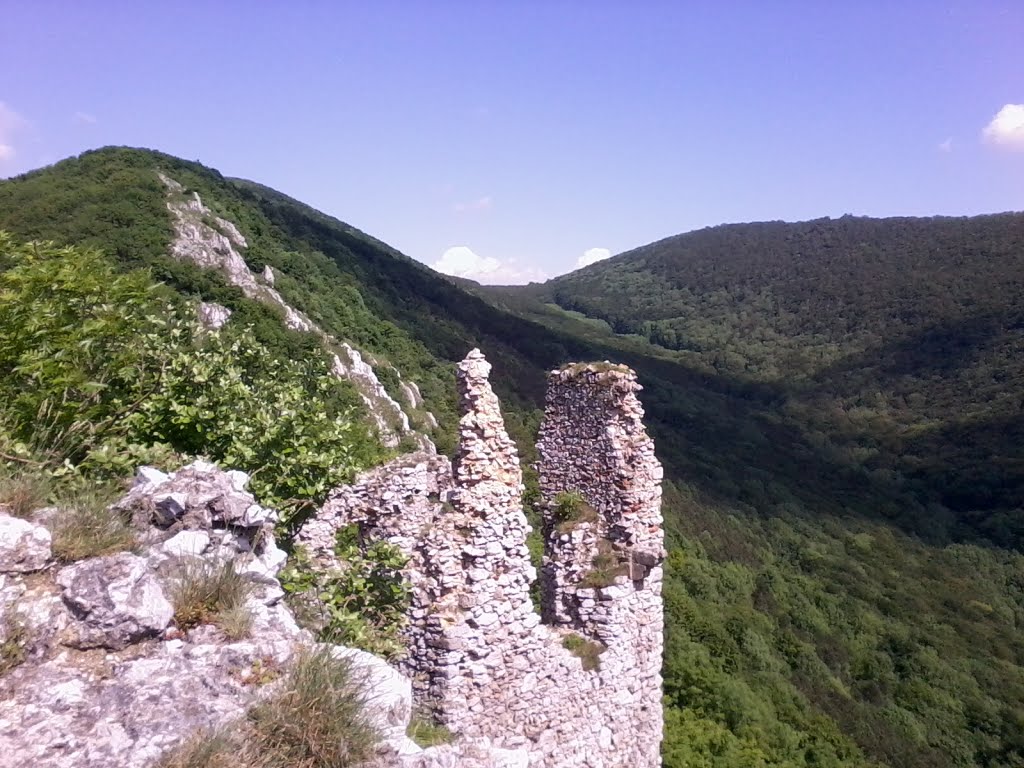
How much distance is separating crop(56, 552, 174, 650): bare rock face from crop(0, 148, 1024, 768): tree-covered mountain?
19729 mm

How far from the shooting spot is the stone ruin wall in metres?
6.13

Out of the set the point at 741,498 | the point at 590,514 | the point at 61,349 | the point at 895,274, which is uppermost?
the point at 895,274

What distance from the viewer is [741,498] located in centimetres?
5628

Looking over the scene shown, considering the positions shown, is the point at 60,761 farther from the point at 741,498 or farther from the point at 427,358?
the point at 741,498

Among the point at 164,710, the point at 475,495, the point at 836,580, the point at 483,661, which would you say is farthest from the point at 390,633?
the point at 836,580

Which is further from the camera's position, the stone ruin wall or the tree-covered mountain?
the tree-covered mountain

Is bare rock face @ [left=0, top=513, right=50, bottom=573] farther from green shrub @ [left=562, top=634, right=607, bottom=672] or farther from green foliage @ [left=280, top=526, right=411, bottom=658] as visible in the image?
green shrub @ [left=562, top=634, right=607, bottom=672]

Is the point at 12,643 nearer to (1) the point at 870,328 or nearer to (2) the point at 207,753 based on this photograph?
(2) the point at 207,753

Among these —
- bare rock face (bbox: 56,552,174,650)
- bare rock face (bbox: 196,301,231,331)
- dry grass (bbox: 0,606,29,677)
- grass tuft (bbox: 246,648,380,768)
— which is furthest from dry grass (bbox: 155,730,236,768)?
bare rock face (bbox: 196,301,231,331)

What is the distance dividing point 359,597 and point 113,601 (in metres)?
2.84

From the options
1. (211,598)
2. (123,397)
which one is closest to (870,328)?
(123,397)

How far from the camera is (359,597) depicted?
20.9 ft

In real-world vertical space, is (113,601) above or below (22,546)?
below

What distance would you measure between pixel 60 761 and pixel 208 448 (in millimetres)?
4861
